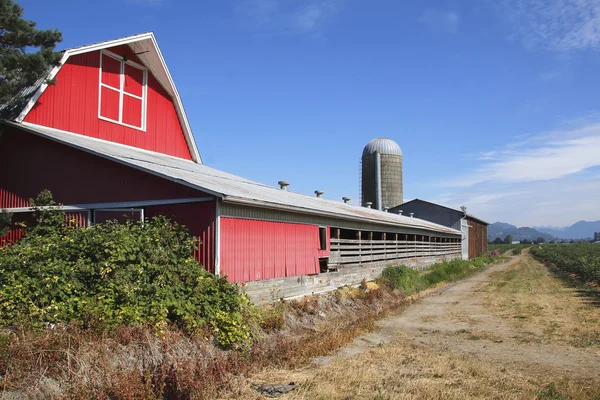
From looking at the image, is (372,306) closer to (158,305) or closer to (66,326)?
(158,305)

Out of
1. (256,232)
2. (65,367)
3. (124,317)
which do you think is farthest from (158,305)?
(256,232)

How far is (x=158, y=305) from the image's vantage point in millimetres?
8242

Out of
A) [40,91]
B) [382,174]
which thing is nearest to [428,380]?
[40,91]

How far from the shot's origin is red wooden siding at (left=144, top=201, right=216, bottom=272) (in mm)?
10633

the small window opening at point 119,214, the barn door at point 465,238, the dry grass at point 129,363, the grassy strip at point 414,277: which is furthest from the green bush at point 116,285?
the barn door at point 465,238

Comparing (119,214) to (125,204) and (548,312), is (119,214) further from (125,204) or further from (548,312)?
(548,312)

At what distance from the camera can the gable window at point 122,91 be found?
592 inches

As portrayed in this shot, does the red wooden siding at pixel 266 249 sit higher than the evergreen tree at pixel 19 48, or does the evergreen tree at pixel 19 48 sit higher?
the evergreen tree at pixel 19 48

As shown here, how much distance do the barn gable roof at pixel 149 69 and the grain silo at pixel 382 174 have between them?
28.5m

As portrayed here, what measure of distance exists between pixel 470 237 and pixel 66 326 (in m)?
46.1

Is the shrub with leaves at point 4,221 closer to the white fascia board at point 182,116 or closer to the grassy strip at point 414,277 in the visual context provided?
the white fascia board at point 182,116

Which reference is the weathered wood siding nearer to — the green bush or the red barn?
the red barn

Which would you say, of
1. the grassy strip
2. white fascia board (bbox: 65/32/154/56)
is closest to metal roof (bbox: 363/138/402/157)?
the grassy strip

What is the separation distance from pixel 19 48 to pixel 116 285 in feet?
24.6
